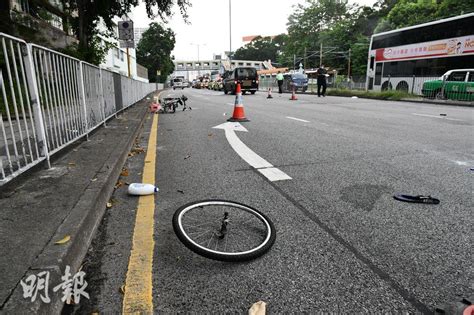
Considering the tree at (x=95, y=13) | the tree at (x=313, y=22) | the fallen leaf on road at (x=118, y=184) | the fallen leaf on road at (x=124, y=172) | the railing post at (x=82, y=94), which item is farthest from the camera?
the tree at (x=313, y=22)

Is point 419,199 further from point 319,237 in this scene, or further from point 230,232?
point 230,232

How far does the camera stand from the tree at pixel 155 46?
80.5 m

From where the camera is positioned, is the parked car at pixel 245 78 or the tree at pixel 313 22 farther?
the tree at pixel 313 22

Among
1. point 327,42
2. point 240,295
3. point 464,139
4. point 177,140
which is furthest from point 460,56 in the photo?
point 327,42

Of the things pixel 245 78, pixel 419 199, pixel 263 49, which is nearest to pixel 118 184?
pixel 419 199

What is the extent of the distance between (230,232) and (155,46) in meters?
85.0

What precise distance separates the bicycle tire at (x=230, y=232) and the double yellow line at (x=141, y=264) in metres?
0.26

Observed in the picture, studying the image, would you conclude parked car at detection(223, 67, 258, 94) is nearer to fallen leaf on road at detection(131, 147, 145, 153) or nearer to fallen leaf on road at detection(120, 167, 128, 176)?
fallen leaf on road at detection(131, 147, 145, 153)

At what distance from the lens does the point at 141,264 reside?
2.22m

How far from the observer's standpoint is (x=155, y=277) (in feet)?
6.80

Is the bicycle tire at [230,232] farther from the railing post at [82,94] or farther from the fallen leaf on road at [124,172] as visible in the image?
the railing post at [82,94]

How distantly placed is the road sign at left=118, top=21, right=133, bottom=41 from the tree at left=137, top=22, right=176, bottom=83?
70.7m

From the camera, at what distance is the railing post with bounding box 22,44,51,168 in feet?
12.0

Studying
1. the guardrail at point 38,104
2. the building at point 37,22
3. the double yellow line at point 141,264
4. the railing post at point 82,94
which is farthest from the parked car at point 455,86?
the building at point 37,22
